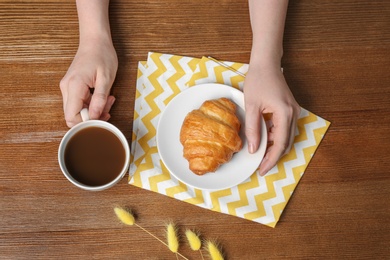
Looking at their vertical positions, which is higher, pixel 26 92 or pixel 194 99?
pixel 194 99

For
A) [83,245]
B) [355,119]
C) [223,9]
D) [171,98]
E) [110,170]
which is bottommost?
[83,245]

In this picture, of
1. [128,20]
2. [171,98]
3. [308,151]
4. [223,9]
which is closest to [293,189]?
[308,151]

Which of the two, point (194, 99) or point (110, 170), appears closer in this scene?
point (110, 170)

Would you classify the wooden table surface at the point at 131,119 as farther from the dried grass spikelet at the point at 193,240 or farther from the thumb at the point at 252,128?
the thumb at the point at 252,128

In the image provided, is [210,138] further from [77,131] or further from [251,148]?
[77,131]

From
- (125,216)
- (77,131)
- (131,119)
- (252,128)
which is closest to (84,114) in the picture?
(77,131)

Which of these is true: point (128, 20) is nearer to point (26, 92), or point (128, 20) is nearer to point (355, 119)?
point (26, 92)
